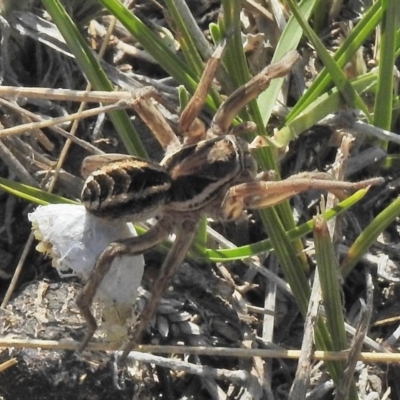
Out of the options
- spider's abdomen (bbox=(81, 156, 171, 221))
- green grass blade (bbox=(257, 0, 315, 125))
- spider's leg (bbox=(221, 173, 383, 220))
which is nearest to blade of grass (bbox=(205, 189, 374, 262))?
spider's leg (bbox=(221, 173, 383, 220))

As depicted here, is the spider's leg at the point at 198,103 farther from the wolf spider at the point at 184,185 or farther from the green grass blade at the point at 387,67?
the green grass blade at the point at 387,67

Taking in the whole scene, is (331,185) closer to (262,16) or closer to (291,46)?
(291,46)

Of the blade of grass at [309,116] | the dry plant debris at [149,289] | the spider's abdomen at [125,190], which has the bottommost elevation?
the dry plant debris at [149,289]

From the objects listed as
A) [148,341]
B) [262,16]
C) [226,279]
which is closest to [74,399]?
[148,341]

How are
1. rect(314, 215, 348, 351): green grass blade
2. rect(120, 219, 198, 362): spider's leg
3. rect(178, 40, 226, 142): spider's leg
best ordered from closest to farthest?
rect(314, 215, 348, 351): green grass blade < rect(120, 219, 198, 362): spider's leg < rect(178, 40, 226, 142): spider's leg

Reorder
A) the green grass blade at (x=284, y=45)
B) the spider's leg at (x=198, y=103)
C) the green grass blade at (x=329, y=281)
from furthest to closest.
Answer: the green grass blade at (x=284, y=45), the spider's leg at (x=198, y=103), the green grass blade at (x=329, y=281)

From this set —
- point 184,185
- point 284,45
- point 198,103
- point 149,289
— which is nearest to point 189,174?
point 184,185

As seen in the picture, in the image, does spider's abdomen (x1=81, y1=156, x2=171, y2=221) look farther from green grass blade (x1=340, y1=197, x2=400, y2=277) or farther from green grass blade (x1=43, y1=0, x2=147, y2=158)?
green grass blade (x1=340, y1=197, x2=400, y2=277)

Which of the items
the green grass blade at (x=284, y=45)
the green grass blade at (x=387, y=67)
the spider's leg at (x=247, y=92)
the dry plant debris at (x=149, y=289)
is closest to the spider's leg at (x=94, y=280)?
the dry plant debris at (x=149, y=289)
